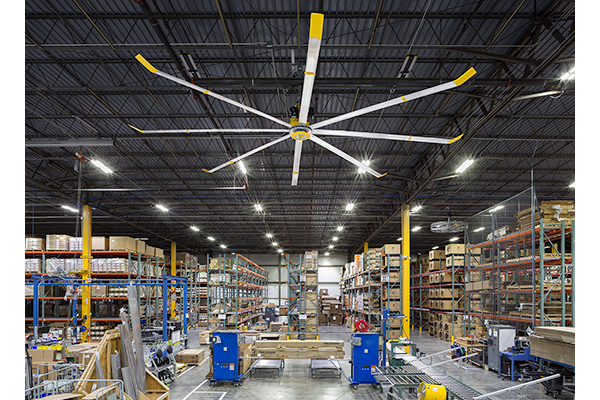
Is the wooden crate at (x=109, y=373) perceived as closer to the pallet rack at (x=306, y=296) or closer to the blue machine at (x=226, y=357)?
the blue machine at (x=226, y=357)

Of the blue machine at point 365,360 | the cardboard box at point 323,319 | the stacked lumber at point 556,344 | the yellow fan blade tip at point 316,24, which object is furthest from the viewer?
the cardboard box at point 323,319

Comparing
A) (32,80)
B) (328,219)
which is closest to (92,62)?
(32,80)

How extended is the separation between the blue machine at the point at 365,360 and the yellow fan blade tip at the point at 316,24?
852cm

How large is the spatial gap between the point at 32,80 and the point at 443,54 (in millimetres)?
10052

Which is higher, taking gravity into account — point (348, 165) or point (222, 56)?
point (222, 56)

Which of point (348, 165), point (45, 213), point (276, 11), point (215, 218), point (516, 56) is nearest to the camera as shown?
point (276, 11)

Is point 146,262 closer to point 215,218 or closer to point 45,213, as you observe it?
point 215,218

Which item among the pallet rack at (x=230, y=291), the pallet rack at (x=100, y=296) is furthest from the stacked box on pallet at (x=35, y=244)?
the pallet rack at (x=230, y=291)

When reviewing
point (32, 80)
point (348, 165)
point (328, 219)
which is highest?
point (32, 80)

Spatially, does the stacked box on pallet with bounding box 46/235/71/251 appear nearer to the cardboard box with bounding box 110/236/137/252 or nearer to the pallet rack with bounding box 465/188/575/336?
the cardboard box with bounding box 110/236/137/252

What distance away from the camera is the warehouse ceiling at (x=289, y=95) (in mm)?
8266

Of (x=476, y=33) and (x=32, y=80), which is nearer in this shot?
(x=476, y=33)

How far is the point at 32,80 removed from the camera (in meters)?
10.6

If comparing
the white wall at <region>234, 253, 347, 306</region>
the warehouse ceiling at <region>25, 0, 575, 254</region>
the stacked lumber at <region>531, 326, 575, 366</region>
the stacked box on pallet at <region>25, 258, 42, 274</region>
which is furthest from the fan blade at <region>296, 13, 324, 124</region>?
the white wall at <region>234, 253, 347, 306</region>
